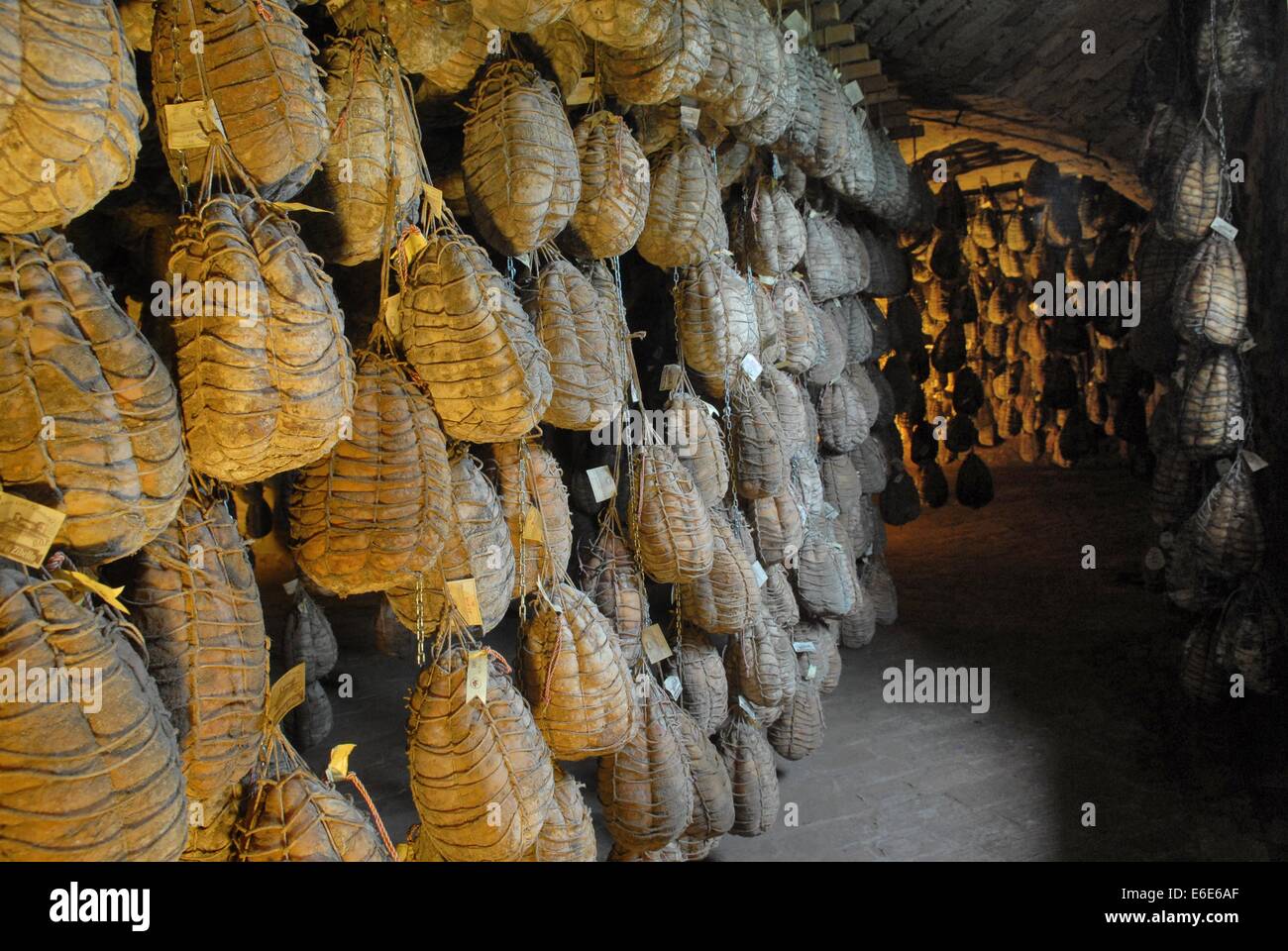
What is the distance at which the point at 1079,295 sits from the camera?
7266mm

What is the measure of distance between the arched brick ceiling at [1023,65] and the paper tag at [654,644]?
3170mm

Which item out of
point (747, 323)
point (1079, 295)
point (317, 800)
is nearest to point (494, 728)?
point (317, 800)

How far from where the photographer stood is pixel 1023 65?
4930mm

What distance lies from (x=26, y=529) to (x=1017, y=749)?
406cm

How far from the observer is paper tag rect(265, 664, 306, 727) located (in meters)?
1.45

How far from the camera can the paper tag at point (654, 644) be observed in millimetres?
2688

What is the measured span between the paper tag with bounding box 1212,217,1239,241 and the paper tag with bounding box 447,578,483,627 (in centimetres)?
358

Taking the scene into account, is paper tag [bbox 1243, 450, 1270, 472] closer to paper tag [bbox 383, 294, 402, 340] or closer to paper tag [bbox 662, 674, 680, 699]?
paper tag [bbox 662, 674, 680, 699]

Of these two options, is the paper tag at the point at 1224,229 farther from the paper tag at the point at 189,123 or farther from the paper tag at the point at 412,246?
the paper tag at the point at 189,123

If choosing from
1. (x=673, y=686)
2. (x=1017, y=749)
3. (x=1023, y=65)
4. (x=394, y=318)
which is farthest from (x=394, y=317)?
(x=1023, y=65)

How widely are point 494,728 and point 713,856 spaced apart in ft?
6.19

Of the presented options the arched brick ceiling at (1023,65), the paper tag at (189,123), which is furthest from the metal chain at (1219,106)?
the paper tag at (189,123)
